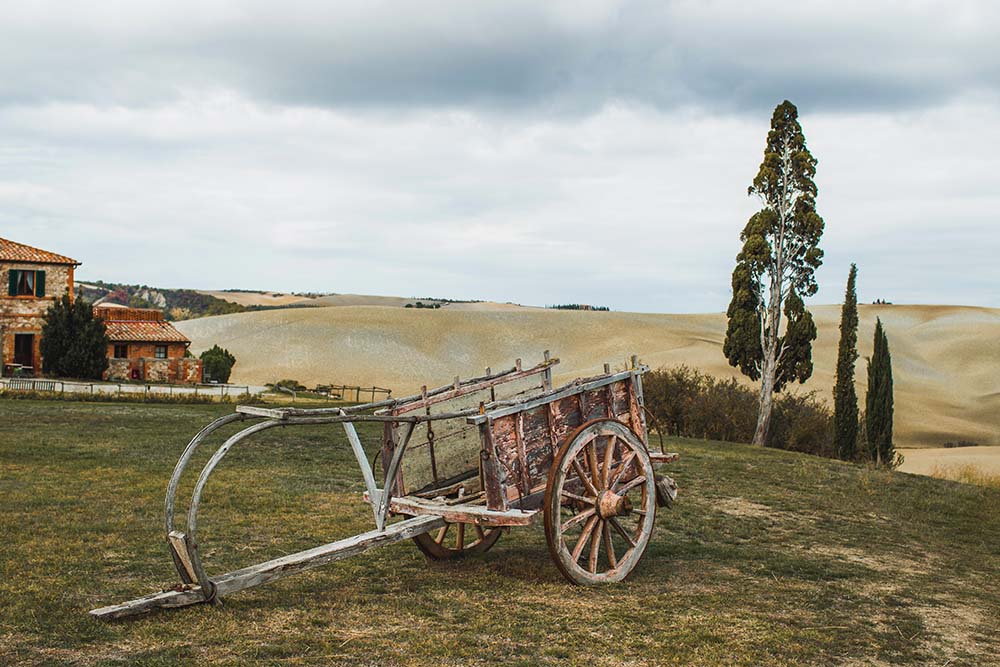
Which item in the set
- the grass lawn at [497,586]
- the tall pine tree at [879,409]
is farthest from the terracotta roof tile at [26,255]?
the tall pine tree at [879,409]

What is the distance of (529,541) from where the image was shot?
8.98m

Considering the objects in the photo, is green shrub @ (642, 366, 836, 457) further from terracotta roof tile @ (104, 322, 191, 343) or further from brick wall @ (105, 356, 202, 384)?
terracotta roof tile @ (104, 322, 191, 343)

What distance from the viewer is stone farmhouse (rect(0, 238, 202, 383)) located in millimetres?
39750

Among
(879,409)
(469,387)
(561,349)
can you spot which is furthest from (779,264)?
(561,349)

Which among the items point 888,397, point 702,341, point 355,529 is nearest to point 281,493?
point 355,529

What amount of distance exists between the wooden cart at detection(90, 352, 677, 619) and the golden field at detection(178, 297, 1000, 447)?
5101 cm

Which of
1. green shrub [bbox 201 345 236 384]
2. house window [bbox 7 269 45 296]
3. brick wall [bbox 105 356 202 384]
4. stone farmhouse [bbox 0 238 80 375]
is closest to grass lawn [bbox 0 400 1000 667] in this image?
stone farmhouse [bbox 0 238 80 375]

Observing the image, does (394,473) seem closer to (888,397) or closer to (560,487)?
(560,487)

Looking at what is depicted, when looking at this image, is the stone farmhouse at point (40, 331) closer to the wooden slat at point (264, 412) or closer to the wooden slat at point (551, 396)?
the wooden slat at point (264, 412)

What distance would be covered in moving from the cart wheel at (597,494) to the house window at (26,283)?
3976cm

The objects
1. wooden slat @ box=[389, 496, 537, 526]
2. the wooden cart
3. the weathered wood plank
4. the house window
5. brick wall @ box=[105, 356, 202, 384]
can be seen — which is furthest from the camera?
brick wall @ box=[105, 356, 202, 384]

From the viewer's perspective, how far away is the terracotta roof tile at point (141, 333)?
141 ft

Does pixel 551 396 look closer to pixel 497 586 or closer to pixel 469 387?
pixel 469 387

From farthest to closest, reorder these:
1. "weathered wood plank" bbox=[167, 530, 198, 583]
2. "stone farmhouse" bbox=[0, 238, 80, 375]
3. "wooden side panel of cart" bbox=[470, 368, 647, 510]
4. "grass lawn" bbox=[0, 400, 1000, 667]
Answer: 1. "stone farmhouse" bbox=[0, 238, 80, 375]
2. "wooden side panel of cart" bbox=[470, 368, 647, 510]
3. "weathered wood plank" bbox=[167, 530, 198, 583]
4. "grass lawn" bbox=[0, 400, 1000, 667]
